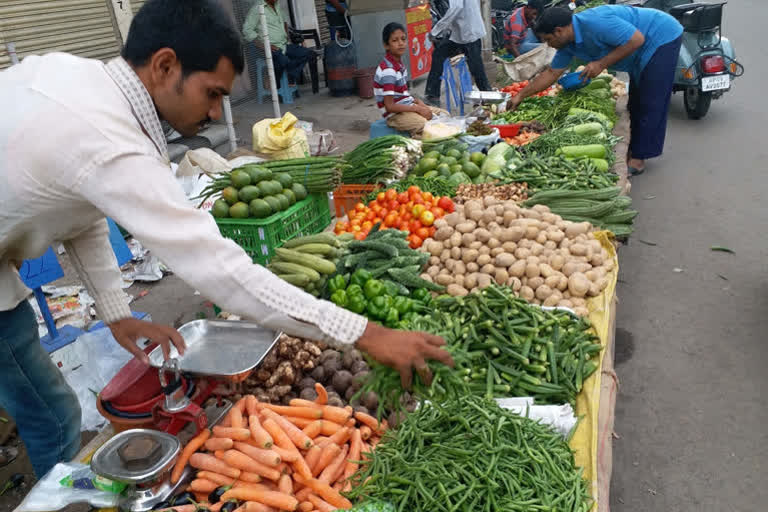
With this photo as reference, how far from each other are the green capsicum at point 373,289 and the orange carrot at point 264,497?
143 centimetres

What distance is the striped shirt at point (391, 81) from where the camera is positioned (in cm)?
645

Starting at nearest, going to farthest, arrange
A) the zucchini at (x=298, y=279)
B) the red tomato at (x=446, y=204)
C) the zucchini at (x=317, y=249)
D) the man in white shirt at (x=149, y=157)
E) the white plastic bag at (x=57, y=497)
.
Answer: the man in white shirt at (x=149, y=157) < the white plastic bag at (x=57, y=497) < the zucchini at (x=298, y=279) < the zucchini at (x=317, y=249) < the red tomato at (x=446, y=204)

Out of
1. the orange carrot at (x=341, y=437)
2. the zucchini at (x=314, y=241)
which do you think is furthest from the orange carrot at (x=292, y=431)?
the zucchini at (x=314, y=241)

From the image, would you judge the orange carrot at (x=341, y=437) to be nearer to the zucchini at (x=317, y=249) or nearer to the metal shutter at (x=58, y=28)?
the zucchini at (x=317, y=249)

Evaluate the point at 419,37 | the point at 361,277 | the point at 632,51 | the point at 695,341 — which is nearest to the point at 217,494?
the point at 361,277

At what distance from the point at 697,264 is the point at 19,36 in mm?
7930

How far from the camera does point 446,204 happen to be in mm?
4543

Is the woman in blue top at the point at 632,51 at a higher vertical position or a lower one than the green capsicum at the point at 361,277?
higher

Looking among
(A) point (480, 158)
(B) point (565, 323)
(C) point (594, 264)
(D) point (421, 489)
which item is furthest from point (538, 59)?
(D) point (421, 489)

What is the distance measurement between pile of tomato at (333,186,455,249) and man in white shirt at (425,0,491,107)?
592 cm

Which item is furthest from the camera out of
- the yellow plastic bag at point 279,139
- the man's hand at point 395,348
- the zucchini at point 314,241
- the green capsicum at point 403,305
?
the yellow plastic bag at point 279,139

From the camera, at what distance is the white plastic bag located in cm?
201

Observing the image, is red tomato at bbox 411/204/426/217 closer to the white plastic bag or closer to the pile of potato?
the pile of potato

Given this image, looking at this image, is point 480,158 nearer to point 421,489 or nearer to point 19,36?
point 421,489
